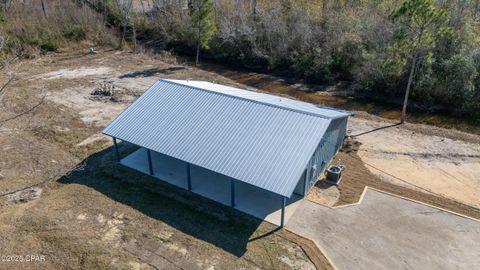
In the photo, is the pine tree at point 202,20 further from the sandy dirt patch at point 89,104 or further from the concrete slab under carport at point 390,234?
the concrete slab under carport at point 390,234

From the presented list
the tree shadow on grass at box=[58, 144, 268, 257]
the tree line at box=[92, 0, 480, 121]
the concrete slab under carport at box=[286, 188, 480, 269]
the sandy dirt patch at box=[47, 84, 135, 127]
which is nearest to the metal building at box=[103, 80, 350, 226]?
the tree shadow on grass at box=[58, 144, 268, 257]

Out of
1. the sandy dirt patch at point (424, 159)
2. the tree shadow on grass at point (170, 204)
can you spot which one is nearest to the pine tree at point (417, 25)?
the sandy dirt patch at point (424, 159)

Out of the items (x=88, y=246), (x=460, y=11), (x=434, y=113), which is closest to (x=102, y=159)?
(x=88, y=246)

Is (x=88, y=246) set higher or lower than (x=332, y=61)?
lower

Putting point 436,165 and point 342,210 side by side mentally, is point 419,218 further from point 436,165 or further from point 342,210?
point 436,165

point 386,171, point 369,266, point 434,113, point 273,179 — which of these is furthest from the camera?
point 434,113

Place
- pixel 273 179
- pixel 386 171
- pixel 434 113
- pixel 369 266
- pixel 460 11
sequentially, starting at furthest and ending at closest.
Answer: pixel 460 11 → pixel 434 113 → pixel 386 171 → pixel 273 179 → pixel 369 266
